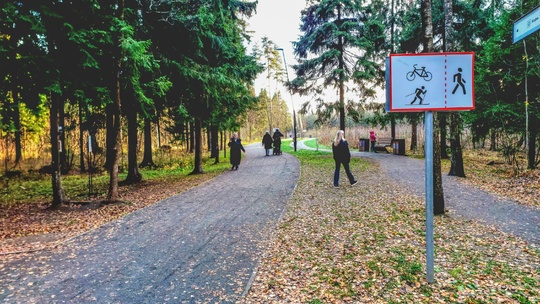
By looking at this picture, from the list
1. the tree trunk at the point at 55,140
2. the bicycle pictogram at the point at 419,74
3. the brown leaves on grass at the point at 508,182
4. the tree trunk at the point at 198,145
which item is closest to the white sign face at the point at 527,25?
the bicycle pictogram at the point at 419,74

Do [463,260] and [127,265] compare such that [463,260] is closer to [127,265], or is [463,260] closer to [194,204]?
[127,265]

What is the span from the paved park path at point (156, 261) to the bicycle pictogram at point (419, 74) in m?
3.42

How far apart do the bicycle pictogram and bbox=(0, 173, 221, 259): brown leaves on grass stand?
6939mm

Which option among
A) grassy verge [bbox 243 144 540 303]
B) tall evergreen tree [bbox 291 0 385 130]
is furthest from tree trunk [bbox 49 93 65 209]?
tall evergreen tree [bbox 291 0 385 130]

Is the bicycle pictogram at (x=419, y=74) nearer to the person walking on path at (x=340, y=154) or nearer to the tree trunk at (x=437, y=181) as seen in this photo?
the tree trunk at (x=437, y=181)

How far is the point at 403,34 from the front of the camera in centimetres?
2056

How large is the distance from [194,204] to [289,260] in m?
5.08

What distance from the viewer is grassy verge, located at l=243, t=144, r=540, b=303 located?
4066mm

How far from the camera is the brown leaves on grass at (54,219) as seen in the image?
21.8ft

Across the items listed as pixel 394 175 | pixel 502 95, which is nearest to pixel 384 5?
pixel 502 95

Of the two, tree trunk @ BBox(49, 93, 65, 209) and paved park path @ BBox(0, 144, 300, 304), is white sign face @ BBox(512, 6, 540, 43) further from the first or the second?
tree trunk @ BBox(49, 93, 65, 209)

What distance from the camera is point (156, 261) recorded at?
545 cm

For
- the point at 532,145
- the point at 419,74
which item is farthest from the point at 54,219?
the point at 532,145

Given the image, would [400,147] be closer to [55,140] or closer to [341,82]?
[341,82]
